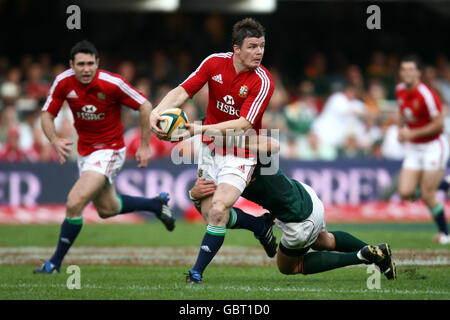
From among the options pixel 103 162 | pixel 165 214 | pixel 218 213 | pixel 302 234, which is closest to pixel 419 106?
pixel 165 214

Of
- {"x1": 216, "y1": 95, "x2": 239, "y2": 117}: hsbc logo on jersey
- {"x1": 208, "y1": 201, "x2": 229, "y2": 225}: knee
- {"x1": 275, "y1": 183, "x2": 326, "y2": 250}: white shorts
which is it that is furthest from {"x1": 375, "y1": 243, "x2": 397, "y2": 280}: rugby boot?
{"x1": 216, "y1": 95, "x2": 239, "y2": 117}: hsbc logo on jersey

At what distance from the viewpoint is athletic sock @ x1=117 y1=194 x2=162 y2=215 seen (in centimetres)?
984

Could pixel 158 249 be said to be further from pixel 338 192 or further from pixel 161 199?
pixel 338 192

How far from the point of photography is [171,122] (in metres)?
7.05

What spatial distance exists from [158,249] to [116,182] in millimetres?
4589

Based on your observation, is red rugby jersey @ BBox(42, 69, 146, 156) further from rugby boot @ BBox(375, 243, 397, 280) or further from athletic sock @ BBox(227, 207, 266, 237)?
rugby boot @ BBox(375, 243, 397, 280)

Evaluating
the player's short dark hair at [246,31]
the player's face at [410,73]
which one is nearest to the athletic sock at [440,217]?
the player's face at [410,73]

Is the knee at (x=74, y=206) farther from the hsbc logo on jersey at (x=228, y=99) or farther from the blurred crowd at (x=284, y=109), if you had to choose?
the blurred crowd at (x=284, y=109)

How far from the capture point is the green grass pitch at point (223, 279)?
6.56 m

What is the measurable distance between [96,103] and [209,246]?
2855 millimetres

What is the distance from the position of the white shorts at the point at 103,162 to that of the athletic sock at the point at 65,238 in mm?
695

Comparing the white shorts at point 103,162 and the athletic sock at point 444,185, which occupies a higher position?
the white shorts at point 103,162

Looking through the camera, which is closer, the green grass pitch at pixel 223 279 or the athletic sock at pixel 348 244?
the green grass pitch at pixel 223 279

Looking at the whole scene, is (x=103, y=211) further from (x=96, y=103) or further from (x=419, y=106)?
(x=419, y=106)
